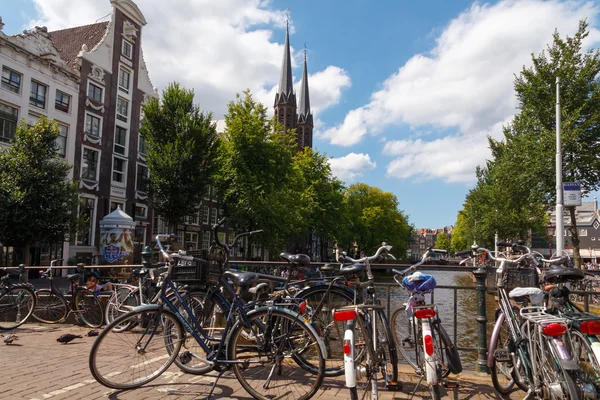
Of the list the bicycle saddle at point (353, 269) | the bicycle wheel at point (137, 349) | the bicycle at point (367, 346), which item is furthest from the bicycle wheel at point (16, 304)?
the bicycle at point (367, 346)

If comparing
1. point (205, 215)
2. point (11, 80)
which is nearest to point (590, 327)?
point (11, 80)

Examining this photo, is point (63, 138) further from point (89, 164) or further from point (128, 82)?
point (128, 82)

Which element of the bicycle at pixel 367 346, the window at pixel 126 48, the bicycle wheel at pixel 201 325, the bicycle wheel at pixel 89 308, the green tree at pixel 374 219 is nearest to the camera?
the bicycle at pixel 367 346

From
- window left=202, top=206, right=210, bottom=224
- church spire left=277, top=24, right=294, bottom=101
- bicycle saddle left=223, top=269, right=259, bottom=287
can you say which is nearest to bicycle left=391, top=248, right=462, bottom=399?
bicycle saddle left=223, top=269, right=259, bottom=287

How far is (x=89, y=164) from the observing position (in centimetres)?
2992

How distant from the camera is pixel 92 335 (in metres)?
7.48

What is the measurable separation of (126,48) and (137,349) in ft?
111

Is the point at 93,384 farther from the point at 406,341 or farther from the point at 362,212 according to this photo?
the point at 362,212

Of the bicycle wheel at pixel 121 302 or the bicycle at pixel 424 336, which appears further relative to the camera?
the bicycle wheel at pixel 121 302

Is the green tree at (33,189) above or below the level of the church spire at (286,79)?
below

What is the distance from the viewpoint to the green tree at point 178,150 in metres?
29.2

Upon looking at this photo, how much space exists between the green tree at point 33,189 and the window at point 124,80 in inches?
510

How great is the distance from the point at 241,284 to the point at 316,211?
37104 millimetres

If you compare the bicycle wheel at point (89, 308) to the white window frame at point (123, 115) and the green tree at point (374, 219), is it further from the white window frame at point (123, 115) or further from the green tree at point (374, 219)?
the green tree at point (374, 219)
